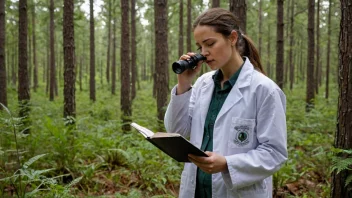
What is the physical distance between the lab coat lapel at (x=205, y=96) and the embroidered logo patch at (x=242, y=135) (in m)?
0.33

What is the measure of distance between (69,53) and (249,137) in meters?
6.63

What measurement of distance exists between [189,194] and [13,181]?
2.82 metres

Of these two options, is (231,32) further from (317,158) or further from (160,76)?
(160,76)

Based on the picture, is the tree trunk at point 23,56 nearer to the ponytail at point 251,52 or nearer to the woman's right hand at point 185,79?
the woman's right hand at point 185,79

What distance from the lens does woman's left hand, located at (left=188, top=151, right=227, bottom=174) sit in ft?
6.66

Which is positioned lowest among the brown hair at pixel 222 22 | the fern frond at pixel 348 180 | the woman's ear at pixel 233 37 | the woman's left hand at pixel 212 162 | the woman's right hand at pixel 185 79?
the fern frond at pixel 348 180

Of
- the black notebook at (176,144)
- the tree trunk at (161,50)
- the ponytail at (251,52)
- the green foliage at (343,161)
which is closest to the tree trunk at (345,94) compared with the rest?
the green foliage at (343,161)

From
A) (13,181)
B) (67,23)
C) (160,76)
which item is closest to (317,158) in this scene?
(160,76)

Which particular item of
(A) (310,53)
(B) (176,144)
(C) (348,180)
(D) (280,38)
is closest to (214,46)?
(B) (176,144)

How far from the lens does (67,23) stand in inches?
309

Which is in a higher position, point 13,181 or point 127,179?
point 13,181

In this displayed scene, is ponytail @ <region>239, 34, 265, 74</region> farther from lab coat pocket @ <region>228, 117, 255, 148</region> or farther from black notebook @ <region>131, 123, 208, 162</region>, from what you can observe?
black notebook @ <region>131, 123, 208, 162</region>

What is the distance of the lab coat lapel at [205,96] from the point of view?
2457mm

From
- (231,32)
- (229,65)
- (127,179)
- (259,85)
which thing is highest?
(231,32)
